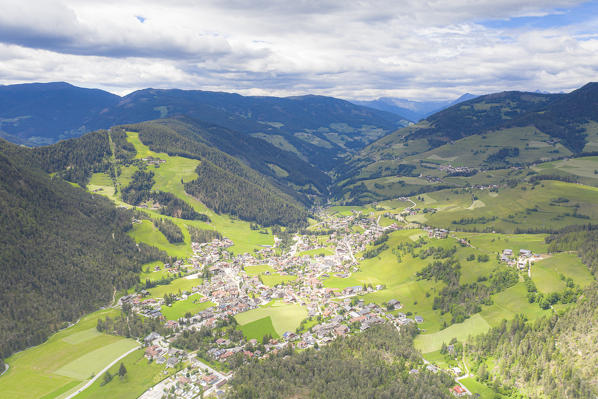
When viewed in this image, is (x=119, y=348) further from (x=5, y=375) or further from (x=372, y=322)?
(x=372, y=322)

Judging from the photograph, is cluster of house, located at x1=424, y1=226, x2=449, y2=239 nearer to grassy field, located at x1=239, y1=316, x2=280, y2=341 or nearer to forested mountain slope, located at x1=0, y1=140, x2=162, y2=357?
grassy field, located at x1=239, y1=316, x2=280, y2=341

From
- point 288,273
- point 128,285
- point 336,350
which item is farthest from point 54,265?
point 336,350

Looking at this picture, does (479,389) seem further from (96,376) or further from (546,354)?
(96,376)

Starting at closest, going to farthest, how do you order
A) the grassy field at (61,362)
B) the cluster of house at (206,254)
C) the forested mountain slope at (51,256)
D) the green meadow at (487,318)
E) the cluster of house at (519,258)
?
the grassy field at (61,362) → the green meadow at (487,318) → the forested mountain slope at (51,256) → the cluster of house at (519,258) → the cluster of house at (206,254)

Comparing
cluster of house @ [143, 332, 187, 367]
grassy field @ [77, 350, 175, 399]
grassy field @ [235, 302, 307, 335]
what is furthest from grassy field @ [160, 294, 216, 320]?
grassy field @ [77, 350, 175, 399]

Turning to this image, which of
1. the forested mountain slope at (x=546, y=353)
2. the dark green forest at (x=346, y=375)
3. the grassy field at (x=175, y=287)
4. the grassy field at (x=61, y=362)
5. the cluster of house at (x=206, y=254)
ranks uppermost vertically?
the forested mountain slope at (x=546, y=353)

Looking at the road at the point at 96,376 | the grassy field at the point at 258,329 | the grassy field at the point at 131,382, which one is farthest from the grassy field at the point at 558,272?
the road at the point at 96,376

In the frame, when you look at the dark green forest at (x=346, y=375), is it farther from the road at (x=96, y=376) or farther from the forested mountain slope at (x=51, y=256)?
the forested mountain slope at (x=51, y=256)
